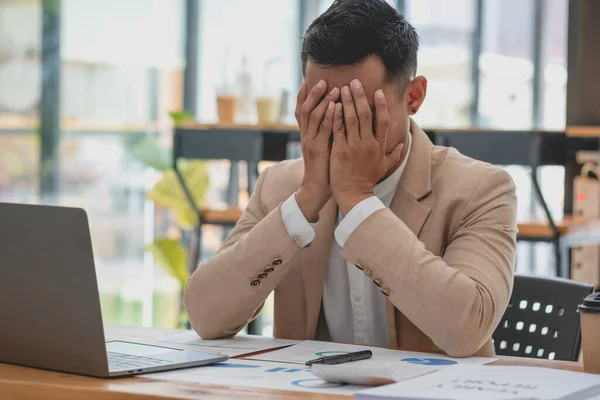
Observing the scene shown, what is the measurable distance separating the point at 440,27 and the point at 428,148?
5.58 m

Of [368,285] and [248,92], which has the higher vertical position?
[248,92]

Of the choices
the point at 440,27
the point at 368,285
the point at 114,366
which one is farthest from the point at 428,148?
the point at 440,27

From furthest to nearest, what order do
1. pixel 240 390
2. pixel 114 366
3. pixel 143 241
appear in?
pixel 143 241, pixel 114 366, pixel 240 390

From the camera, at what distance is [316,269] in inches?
72.8

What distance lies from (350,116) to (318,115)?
58 mm

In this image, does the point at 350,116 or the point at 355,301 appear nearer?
the point at 350,116

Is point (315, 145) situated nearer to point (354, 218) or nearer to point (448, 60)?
point (354, 218)

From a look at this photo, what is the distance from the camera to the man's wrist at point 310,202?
1.72m

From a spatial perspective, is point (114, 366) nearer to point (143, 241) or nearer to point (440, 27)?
point (143, 241)

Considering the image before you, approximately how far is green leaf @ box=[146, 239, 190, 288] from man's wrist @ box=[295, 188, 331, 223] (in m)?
3.57

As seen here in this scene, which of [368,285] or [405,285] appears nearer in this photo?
[405,285]

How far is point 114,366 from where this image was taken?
1355mm

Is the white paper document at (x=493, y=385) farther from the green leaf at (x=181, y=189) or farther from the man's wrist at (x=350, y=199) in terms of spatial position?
the green leaf at (x=181, y=189)

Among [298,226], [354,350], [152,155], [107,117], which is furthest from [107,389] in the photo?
[107,117]
